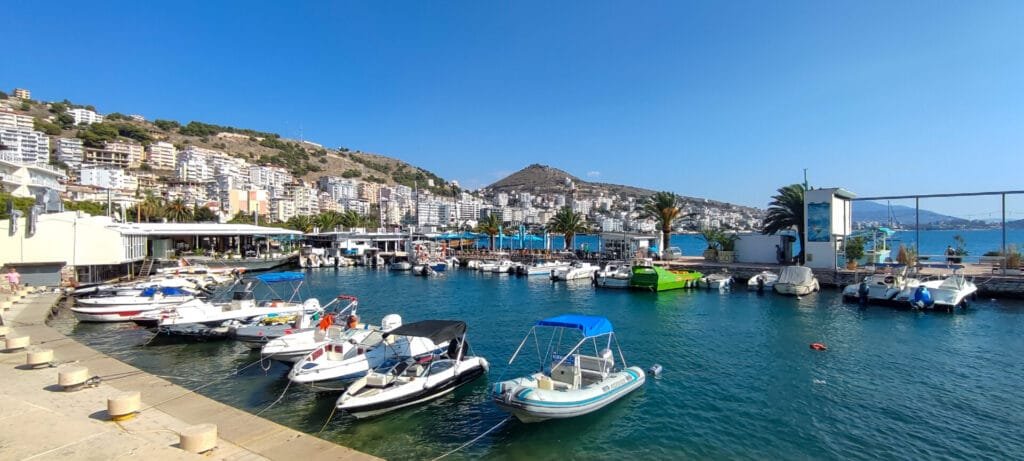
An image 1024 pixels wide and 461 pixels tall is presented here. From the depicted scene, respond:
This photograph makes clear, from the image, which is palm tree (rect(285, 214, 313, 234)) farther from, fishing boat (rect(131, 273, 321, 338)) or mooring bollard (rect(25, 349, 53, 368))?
mooring bollard (rect(25, 349, 53, 368))

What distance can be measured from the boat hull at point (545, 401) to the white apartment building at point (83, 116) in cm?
22366

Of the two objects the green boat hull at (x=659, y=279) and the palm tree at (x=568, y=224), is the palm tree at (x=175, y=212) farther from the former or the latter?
the green boat hull at (x=659, y=279)

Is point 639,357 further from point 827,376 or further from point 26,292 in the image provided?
point 26,292

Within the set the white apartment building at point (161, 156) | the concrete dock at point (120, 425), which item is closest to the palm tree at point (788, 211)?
the concrete dock at point (120, 425)

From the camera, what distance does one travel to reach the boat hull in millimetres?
13141

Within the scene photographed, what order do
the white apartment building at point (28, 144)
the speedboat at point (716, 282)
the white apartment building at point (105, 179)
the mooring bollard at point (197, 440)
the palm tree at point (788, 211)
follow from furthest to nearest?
1. the white apartment building at point (105, 179)
2. the white apartment building at point (28, 144)
3. the palm tree at point (788, 211)
4. the speedboat at point (716, 282)
5. the mooring bollard at point (197, 440)

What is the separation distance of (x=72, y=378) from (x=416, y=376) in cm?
887

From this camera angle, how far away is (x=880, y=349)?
22328 mm

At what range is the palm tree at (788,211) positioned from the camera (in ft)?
166

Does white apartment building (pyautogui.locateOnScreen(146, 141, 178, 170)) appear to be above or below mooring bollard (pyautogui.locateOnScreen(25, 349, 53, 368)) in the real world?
above

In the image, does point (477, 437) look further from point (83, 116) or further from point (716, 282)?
point (83, 116)

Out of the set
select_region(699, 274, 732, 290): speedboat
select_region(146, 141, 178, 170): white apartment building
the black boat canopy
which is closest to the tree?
select_region(146, 141, 178, 170): white apartment building

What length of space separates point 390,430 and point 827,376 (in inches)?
617

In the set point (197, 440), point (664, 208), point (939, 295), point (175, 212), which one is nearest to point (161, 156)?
point (175, 212)
